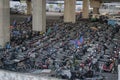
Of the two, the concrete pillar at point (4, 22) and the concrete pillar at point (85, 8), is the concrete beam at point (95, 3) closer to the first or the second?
the concrete pillar at point (85, 8)

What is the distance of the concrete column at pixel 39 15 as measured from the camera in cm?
3899

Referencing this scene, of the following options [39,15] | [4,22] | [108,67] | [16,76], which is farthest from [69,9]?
[16,76]

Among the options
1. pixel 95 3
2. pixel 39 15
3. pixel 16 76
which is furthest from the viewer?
pixel 95 3

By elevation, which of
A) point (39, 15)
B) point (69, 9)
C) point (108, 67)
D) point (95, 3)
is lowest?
point (108, 67)

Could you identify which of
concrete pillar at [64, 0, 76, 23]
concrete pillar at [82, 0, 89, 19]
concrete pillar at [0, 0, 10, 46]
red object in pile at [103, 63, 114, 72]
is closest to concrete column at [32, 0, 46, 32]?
concrete pillar at [0, 0, 10, 46]

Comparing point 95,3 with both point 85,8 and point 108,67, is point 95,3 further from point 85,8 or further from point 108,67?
point 108,67

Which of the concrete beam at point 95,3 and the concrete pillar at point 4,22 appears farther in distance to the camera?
the concrete beam at point 95,3

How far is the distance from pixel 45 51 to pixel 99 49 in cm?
480

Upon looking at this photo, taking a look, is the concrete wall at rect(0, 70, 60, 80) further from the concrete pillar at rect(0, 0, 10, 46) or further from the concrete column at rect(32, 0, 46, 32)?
the concrete column at rect(32, 0, 46, 32)

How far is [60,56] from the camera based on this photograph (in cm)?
2620

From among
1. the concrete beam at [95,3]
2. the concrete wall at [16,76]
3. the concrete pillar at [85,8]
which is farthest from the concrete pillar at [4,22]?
the concrete beam at [95,3]

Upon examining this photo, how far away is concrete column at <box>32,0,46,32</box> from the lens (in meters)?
39.0

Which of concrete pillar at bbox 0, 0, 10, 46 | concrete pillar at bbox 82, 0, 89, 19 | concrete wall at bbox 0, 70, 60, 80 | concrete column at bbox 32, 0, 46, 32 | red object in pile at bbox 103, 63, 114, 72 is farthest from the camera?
concrete pillar at bbox 82, 0, 89, 19

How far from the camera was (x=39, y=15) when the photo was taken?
39438mm
